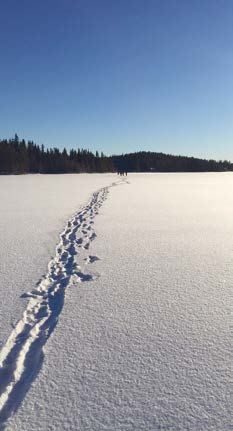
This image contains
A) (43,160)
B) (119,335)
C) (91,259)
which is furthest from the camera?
(43,160)

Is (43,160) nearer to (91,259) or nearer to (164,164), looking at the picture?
(164,164)

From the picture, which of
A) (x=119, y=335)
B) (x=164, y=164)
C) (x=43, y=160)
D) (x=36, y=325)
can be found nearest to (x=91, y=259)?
(x=36, y=325)

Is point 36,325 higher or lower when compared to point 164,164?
lower

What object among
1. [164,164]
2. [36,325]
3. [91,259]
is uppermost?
[164,164]

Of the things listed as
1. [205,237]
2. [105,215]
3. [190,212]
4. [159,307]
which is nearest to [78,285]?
[159,307]

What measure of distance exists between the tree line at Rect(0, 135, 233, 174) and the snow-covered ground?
8889 cm

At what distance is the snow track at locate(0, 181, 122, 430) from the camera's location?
2.83m

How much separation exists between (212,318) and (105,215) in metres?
9.49

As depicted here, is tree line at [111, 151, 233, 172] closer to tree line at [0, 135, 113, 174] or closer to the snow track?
tree line at [0, 135, 113, 174]

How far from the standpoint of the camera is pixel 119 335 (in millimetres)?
3639

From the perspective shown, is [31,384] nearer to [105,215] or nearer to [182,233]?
[182,233]

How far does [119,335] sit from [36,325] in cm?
107

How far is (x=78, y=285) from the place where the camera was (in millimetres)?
5277

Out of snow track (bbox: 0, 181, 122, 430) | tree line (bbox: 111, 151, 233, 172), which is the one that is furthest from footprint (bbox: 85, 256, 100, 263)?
tree line (bbox: 111, 151, 233, 172)
